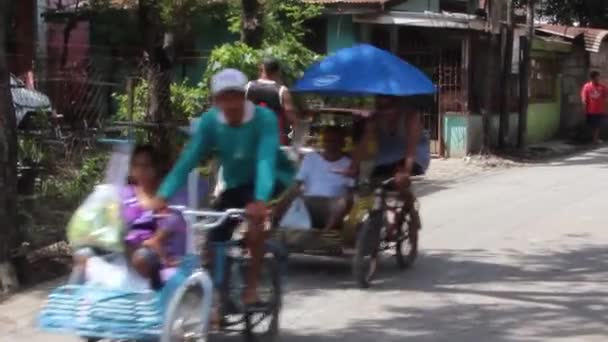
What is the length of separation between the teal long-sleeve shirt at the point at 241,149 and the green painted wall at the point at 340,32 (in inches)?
573

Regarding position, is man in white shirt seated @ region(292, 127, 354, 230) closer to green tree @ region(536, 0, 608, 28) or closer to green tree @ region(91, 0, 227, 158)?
green tree @ region(91, 0, 227, 158)

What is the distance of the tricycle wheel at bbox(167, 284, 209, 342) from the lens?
18.7ft

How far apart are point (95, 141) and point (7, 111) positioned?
276 centimetres

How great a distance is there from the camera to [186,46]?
22.1 metres

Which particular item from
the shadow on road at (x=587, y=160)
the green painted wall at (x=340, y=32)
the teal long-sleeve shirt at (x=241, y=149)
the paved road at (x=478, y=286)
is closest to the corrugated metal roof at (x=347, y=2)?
the green painted wall at (x=340, y=32)

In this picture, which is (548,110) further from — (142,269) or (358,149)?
(142,269)

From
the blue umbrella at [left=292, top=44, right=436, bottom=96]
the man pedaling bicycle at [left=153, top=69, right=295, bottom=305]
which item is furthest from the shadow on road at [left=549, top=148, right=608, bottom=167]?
the man pedaling bicycle at [left=153, top=69, right=295, bottom=305]

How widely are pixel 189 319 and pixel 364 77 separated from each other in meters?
3.94

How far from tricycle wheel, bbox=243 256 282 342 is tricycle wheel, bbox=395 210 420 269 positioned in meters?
3.00

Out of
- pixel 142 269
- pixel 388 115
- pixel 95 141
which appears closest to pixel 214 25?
pixel 95 141

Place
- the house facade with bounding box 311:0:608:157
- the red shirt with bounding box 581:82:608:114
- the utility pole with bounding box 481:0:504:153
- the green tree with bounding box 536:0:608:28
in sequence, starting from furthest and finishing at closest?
the green tree with bounding box 536:0:608:28, the red shirt with bounding box 581:82:608:114, the utility pole with bounding box 481:0:504:153, the house facade with bounding box 311:0:608:157

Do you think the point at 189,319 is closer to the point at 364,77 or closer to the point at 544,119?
the point at 364,77

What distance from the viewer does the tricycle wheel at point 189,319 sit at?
5703 millimetres

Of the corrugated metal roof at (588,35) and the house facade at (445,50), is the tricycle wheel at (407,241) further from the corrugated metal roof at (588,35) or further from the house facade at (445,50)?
the corrugated metal roof at (588,35)
